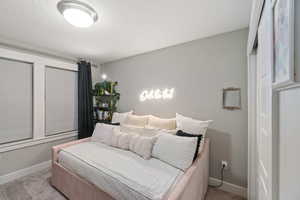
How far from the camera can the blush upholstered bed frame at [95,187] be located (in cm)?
113

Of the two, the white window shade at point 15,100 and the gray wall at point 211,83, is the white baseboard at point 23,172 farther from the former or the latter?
the gray wall at point 211,83

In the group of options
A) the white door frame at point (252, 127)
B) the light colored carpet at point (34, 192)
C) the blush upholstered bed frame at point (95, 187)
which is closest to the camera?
the blush upholstered bed frame at point (95, 187)

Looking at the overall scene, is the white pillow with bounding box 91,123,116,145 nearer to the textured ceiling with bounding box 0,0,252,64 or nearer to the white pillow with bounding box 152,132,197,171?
the white pillow with bounding box 152,132,197,171

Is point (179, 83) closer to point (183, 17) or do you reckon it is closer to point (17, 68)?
point (183, 17)

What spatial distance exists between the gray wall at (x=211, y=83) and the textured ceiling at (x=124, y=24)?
0.67 ft

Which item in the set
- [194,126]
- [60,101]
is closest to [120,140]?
[194,126]

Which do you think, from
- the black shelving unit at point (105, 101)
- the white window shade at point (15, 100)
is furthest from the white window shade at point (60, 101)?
the black shelving unit at point (105, 101)

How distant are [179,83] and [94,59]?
2232mm

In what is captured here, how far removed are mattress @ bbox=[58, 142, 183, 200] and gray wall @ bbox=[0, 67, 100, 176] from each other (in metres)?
1.02

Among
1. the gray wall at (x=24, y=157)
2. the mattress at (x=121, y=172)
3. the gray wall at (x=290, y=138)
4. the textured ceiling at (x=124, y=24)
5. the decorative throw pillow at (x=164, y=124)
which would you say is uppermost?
the textured ceiling at (x=124, y=24)

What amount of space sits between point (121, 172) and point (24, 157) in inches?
86.6

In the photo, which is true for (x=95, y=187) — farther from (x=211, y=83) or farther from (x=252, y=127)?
(x=211, y=83)

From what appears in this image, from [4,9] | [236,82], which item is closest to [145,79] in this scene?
[236,82]

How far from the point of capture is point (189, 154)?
1463 millimetres
